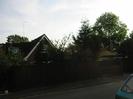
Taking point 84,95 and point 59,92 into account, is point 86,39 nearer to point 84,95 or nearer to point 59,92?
point 59,92

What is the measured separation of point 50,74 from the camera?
2780 cm

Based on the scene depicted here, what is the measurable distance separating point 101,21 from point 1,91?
78657 millimetres

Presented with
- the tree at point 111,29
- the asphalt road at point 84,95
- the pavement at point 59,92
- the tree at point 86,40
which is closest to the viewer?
the asphalt road at point 84,95

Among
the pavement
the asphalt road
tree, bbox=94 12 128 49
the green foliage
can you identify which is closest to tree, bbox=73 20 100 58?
the green foliage

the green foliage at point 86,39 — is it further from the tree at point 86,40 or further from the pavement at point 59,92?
the pavement at point 59,92

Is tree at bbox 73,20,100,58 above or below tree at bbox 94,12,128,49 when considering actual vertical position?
below

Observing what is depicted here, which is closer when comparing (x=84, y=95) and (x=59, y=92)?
(x=84, y=95)

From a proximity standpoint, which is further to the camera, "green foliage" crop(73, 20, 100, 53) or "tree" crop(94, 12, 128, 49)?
"tree" crop(94, 12, 128, 49)

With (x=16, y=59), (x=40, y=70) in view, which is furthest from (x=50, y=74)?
(x=16, y=59)

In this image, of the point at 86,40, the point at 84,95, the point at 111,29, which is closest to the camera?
the point at 84,95

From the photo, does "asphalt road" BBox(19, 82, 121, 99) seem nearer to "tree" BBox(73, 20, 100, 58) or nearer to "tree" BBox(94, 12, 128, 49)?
"tree" BBox(73, 20, 100, 58)

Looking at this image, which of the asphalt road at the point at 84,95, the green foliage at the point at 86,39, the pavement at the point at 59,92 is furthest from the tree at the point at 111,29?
the asphalt road at the point at 84,95

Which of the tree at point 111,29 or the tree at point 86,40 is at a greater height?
the tree at point 111,29

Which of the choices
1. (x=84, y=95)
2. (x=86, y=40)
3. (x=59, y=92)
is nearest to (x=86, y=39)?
(x=86, y=40)
